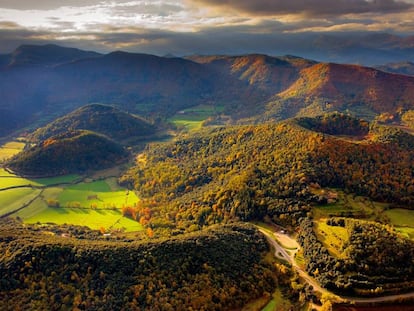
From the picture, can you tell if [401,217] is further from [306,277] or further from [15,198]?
[15,198]

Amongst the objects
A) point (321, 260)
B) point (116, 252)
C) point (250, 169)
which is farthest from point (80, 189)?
point (321, 260)

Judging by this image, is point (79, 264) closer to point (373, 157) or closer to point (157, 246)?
point (157, 246)

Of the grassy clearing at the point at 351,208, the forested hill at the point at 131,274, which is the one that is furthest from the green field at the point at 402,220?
the forested hill at the point at 131,274

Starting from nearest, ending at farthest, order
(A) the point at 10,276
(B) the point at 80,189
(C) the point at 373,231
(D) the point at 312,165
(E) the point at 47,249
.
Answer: (A) the point at 10,276 < (E) the point at 47,249 < (C) the point at 373,231 < (D) the point at 312,165 < (B) the point at 80,189

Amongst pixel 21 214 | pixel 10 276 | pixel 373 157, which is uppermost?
pixel 373 157

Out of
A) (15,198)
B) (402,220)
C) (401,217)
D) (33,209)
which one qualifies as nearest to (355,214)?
(402,220)
